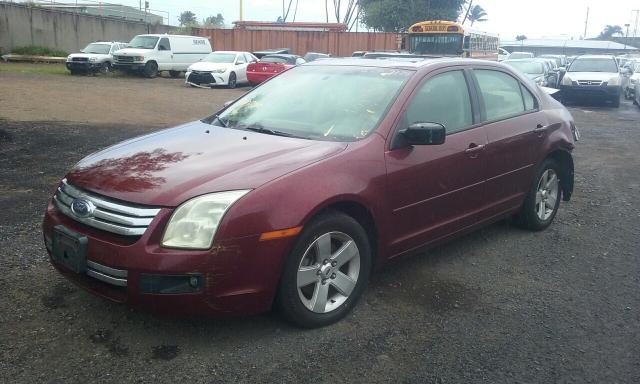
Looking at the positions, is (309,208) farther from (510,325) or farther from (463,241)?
(463,241)

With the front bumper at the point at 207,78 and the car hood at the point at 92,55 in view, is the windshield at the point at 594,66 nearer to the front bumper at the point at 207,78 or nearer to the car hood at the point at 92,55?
the front bumper at the point at 207,78

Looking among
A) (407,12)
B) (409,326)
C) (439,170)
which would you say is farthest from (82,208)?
(407,12)

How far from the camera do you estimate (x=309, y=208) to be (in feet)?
10.9

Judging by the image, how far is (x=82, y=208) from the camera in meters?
3.32

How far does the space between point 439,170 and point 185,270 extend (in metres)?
2.01

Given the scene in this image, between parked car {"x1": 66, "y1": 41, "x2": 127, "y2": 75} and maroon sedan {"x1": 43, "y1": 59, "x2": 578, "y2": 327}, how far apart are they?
75.1ft

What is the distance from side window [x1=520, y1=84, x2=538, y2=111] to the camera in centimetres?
542

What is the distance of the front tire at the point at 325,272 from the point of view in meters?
3.38

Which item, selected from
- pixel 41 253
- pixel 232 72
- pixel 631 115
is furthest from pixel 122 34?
pixel 41 253

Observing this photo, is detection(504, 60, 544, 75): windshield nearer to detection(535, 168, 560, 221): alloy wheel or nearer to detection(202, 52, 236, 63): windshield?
detection(202, 52, 236, 63): windshield

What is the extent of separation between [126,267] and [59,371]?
61cm

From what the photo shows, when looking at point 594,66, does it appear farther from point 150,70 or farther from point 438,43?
point 150,70

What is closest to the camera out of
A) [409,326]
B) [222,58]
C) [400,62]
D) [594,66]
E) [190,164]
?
[190,164]

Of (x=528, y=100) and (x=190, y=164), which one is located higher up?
(x=528, y=100)
